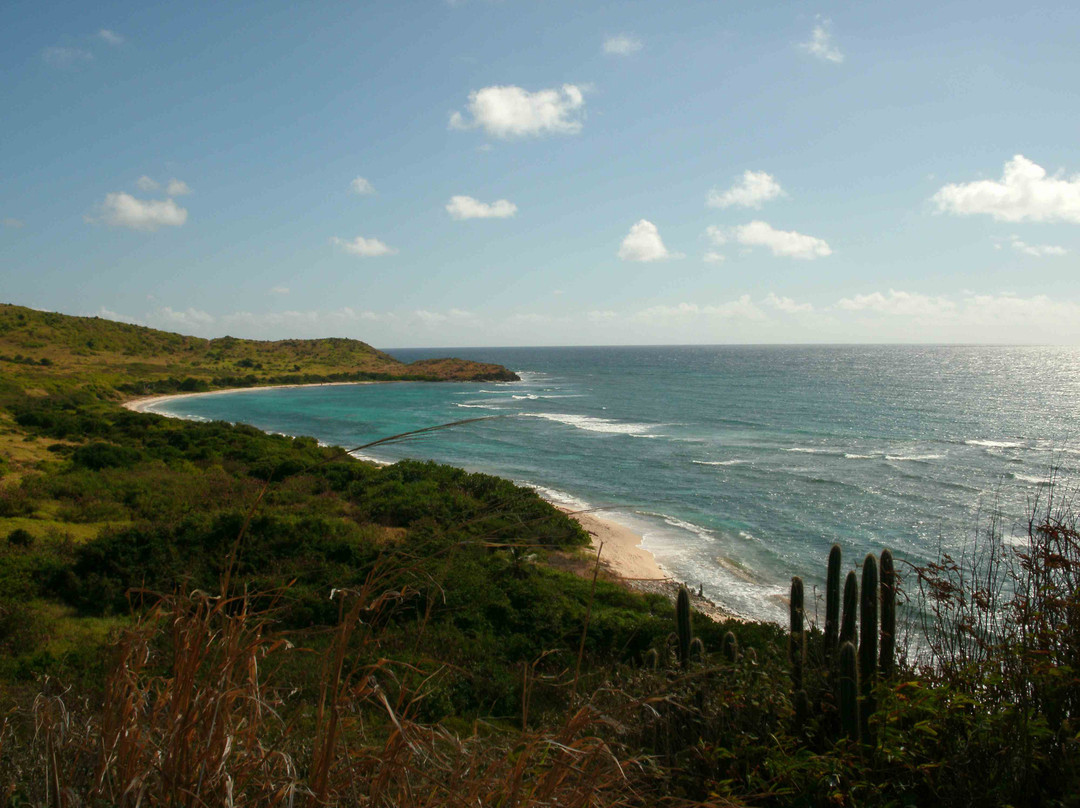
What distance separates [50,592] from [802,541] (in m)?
21.3

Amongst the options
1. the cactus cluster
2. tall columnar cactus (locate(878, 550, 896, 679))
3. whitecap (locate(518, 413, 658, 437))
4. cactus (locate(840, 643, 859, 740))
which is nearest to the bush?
the cactus cluster

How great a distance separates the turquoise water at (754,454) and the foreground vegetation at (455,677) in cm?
126

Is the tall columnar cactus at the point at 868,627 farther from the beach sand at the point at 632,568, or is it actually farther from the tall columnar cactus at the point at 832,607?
the beach sand at the point at 632,568

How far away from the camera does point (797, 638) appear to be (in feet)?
20.4

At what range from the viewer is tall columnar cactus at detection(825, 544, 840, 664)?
20.3 ft

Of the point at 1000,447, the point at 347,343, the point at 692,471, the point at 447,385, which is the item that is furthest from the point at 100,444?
the point at 347,343

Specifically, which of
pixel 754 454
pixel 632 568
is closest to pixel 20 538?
pixel 632 568

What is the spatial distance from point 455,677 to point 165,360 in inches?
4011

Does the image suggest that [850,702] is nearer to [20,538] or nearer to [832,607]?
[832,607]

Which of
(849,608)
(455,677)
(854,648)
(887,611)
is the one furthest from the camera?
(455,677)

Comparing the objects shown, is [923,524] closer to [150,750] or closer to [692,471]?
[692,471]

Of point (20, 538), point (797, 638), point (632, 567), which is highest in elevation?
point (797, 638)

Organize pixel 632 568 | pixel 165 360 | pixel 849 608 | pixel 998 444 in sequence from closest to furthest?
pixel 849 608 < pixel 632 568 < pixel 998 444 < pixel 165 360

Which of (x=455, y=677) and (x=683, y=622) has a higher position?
(x=683, y=622)
